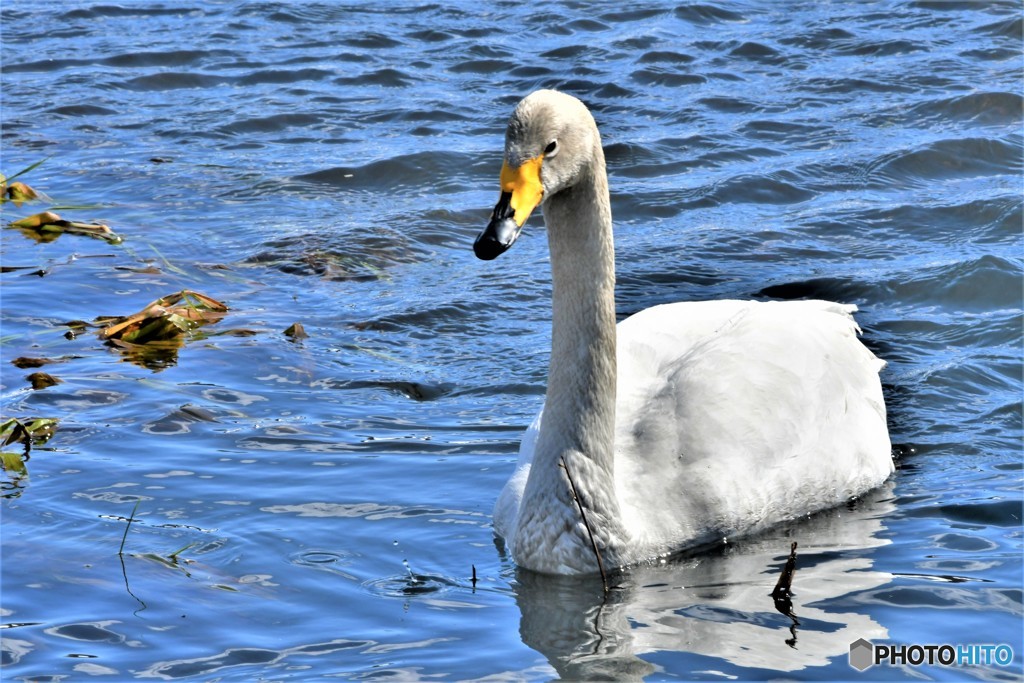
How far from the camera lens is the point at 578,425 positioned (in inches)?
236

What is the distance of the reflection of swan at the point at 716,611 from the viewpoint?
5.14m

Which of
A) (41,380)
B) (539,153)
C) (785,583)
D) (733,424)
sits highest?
(539,153)

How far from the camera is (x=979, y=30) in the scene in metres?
14.9

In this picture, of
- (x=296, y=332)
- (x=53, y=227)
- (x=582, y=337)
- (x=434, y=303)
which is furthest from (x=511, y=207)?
(x=53, y=227)

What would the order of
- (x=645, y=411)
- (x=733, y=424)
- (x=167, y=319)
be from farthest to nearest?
(x=167, y=319)
(x=645, y=411)
(x=733, y=424)

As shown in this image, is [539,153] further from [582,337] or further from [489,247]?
[582,337]

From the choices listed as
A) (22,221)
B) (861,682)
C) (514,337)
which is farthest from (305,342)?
(861,682)

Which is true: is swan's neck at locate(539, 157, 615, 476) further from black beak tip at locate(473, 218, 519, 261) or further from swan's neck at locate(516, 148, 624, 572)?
black beak tip at locate(473, 218, 519, 261)

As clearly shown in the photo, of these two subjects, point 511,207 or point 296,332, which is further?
point 296,332

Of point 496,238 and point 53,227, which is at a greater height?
point 496,238

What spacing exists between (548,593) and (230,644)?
1282mm

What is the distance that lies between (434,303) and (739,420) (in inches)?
130

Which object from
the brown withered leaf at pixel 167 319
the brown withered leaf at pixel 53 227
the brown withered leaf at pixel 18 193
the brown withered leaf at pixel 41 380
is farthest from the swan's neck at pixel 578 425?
the brown withered leaf at pixel 18 193

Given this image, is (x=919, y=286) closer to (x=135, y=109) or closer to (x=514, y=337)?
(x=514, y=337)
